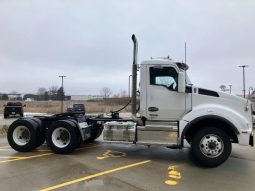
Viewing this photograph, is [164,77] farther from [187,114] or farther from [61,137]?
[61,137]

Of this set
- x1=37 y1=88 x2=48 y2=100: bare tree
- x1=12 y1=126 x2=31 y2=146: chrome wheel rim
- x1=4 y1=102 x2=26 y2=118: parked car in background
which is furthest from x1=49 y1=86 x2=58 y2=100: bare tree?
x1=12 y1=126 x2=31 y2=146: chrome wheel rim

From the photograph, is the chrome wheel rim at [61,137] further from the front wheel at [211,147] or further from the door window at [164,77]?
the front wheel at [211,147]

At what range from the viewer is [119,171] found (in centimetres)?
732

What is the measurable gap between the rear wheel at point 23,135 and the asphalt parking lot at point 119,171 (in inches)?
11.5

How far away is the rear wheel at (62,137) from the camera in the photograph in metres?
9.45

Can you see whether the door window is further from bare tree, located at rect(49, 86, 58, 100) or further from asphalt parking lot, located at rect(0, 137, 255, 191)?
bare tree, located at rect(49, 86, 58, 100)

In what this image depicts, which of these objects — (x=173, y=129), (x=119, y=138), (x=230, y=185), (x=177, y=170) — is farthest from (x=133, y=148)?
(x=230, y=185)

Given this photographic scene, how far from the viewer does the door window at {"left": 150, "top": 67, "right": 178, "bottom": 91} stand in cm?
880

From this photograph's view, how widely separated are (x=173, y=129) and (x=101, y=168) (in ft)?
7.56

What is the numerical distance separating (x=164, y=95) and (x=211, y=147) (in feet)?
6.32

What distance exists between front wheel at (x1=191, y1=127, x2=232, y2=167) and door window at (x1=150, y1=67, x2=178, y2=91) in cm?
153

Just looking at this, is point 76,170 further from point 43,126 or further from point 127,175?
point 43,126

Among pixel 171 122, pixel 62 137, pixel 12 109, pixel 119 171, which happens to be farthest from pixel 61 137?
pixel 12 109

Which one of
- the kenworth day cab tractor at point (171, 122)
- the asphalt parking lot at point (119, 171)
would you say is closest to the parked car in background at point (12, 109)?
the asphalt parking lot at point (119, 171)
